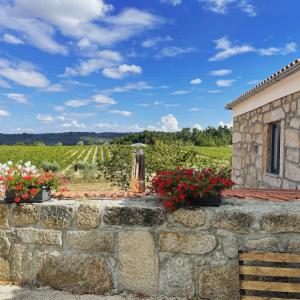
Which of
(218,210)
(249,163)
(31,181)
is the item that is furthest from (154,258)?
(249,163)

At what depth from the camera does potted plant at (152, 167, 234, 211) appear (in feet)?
10.1

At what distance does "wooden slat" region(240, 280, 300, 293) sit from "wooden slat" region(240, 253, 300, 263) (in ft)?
0.57

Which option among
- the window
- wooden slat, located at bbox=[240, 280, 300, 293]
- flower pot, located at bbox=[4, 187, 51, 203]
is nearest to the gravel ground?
wooden slat, located at bbox=[240, 280, 300, 293]

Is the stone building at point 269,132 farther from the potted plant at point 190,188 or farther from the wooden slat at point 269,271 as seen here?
the wooden slat at point 269,271

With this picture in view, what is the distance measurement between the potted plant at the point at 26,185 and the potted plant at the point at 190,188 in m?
1.10

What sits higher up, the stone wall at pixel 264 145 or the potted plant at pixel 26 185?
the stone wall at pixel 264 145

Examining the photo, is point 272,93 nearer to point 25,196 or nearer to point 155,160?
point 25,196

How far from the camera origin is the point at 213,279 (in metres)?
3.07

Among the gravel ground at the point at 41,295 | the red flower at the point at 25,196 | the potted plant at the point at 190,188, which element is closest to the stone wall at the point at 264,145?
the potted plant at the point at 190,188

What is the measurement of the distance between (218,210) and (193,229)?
268 millimetres

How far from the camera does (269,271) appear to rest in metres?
2.86

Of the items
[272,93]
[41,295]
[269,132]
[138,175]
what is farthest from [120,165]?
[41,295]

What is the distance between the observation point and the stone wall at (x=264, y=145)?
18.8 feet

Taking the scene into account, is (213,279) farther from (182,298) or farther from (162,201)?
(162,201)
